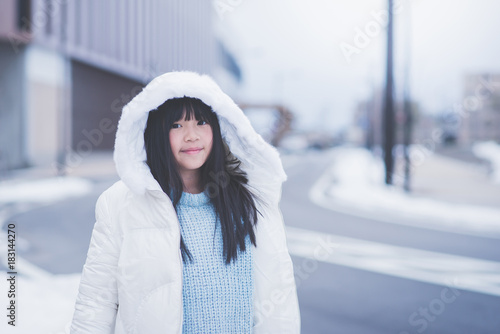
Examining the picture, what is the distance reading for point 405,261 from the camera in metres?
6.31

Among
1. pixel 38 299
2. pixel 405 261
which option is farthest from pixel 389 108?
pixel 38 299

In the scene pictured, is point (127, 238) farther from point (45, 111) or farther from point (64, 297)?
Result: point (45, 111)

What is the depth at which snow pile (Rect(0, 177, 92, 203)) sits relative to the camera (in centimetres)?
1183

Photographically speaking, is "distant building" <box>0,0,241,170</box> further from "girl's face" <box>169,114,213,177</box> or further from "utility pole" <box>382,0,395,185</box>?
"girl's face" <box>169,114,213,177</box>

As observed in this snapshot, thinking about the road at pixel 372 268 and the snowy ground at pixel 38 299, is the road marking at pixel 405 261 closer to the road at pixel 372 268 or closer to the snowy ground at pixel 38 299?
the road at pixel 372 268

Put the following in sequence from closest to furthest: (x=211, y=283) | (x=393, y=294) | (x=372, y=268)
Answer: (x=211, y=283), (x=393, y=294), (x=372, y=268)

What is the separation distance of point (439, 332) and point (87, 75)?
2970cm

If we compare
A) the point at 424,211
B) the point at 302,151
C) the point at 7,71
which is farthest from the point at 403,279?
the point at 302,151

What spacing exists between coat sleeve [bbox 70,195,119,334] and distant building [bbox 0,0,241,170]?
18776mm

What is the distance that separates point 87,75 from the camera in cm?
3027

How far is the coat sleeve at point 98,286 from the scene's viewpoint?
5.61ft

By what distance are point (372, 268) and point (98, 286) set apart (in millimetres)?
4778

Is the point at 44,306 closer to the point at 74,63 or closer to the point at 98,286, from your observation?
the point at 98,286

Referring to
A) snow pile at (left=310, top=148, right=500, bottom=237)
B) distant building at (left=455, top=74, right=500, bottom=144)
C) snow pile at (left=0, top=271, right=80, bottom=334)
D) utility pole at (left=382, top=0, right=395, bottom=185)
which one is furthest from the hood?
distant building at (left=455, top=74, right=500, bottom=144)
